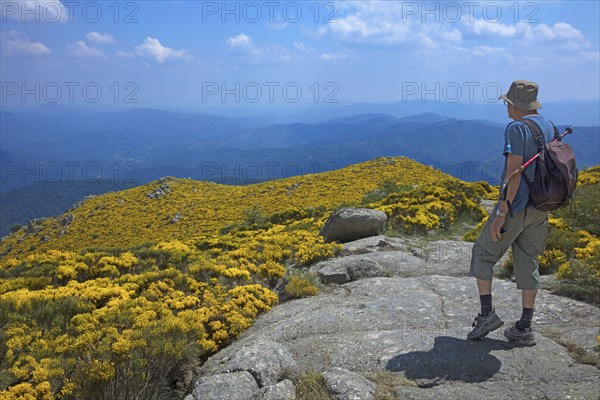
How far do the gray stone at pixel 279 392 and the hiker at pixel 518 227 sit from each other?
284cm

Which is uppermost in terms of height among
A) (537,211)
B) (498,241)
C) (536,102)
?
(536,102)

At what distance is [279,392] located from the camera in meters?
4.75

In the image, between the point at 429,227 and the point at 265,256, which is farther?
the point at 429,227

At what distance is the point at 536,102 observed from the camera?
5.53m

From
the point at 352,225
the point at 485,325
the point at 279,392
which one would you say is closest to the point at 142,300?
the point at 279,392

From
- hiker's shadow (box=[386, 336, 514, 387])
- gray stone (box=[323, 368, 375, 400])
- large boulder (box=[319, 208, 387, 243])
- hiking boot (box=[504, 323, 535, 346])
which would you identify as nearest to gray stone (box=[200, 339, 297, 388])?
gray stone (box=[323, 368, 375, 400])

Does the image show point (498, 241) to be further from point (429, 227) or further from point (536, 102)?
point (429, 227)

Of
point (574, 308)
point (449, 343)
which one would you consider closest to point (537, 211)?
point (449, 343)

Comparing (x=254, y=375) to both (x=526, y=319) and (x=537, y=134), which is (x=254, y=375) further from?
(x=537, y=134)

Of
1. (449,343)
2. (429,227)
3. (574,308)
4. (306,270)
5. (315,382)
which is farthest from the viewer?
(429,227)

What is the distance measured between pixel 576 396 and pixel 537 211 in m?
2.26

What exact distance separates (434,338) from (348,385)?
199 centimetres

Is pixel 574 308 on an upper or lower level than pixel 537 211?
lower

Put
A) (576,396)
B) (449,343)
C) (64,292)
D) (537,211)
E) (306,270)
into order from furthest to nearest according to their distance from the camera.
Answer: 1. (306,270)
2. (64,292)
3. (449,343)
4. (537,211)
5. (576,396)
